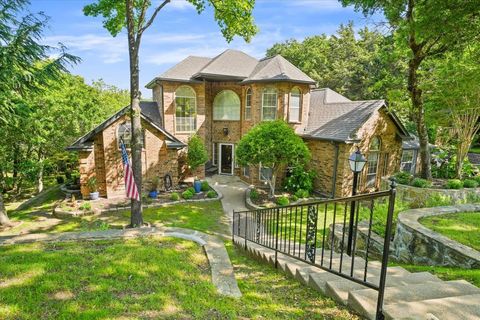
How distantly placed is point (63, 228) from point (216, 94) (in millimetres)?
11480

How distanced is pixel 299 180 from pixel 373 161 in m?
4.34

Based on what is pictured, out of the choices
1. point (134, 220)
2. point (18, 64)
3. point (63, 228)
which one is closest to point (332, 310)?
point (134, 220)

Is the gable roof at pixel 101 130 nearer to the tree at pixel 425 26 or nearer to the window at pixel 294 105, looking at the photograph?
the window at pixel 294 105

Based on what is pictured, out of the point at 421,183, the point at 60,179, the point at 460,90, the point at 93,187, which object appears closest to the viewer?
the point at 460,90

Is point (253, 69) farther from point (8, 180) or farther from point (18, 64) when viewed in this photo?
point (8, 180)

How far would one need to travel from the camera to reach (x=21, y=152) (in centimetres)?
1380

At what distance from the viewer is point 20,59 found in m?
9.07

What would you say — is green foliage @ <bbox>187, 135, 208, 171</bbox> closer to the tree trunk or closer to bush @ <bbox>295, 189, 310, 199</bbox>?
bush @ <bbox>295, 189, 310, 199</bbox>

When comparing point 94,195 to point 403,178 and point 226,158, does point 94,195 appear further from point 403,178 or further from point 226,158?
point 403,178

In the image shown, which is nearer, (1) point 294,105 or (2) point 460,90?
(2) point 460,90

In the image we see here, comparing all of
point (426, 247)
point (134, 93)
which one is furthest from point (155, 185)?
point (426, 247)

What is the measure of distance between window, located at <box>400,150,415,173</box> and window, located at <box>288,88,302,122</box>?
23.1 feet

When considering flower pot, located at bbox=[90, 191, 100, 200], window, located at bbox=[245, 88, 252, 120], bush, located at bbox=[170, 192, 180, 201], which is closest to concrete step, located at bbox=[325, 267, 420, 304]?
bush, located at bbox=[170, 192, 180, 201]

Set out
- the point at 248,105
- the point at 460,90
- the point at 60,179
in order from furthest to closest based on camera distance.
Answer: the point at 60,179 < the point at 248,105 < the point at 460,90
